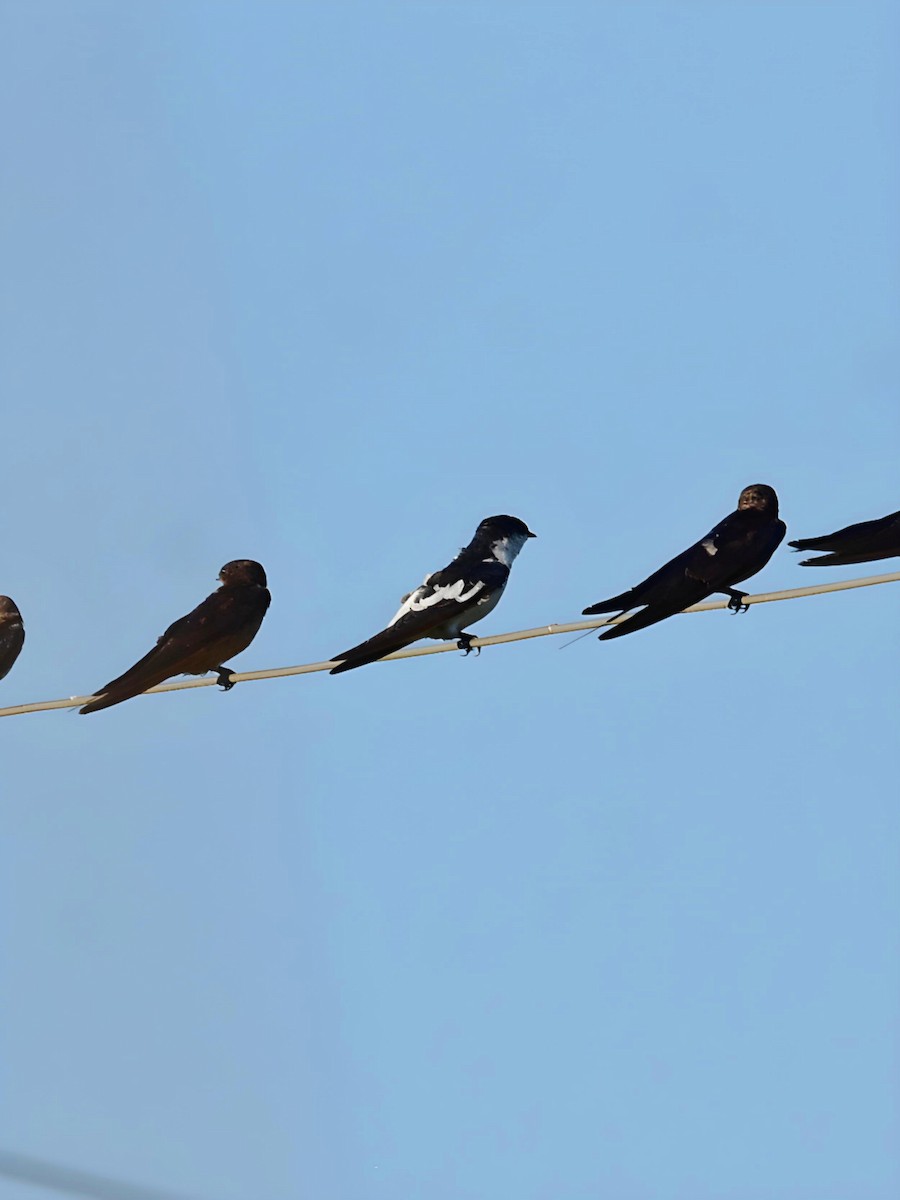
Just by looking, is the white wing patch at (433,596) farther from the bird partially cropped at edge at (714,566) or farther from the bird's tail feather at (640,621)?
the bird's tail feather at (640,621)

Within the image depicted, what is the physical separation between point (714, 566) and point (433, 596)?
156 cm

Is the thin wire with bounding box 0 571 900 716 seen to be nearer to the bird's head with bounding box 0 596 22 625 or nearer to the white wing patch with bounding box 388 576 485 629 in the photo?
the white wing patch with bounding box 388 576 485 629

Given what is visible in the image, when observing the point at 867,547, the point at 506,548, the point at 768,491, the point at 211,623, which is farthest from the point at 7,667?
the point at 867,547

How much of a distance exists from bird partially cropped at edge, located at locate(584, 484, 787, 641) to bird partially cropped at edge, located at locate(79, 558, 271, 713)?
2402 mm

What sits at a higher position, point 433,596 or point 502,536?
point 502,536

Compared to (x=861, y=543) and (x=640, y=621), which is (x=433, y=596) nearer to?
(x=640, y=621)

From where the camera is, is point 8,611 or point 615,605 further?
point 8,611

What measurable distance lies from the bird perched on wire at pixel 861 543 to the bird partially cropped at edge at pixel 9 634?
6637mm

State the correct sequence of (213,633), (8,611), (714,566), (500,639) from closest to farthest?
(500,639)
(714,566)
(213,633)
(8,611)

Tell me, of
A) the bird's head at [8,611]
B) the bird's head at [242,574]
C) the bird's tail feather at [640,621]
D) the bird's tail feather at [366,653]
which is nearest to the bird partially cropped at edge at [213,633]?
the bird's head at [242,574]

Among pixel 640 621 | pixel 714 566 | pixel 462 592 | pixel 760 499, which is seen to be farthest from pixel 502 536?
pixel 640 621

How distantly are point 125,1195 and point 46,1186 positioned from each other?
0.26 m

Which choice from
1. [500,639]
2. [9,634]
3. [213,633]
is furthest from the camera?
[9,634]

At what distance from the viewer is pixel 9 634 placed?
42.4 feet
